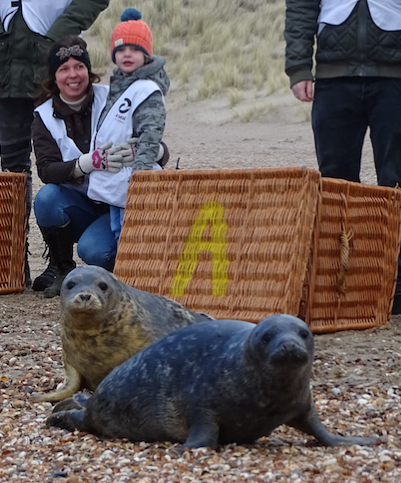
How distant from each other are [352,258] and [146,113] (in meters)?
1.56

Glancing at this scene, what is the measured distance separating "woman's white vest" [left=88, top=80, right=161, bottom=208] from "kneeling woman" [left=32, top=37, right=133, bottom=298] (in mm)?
124

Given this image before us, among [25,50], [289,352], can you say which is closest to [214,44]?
[25,50]

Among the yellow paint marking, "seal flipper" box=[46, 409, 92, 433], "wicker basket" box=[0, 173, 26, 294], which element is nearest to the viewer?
"seal flipper" box=[46, 409, 92, 433]

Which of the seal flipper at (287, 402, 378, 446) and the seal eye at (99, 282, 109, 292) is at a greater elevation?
the seal eye at (99, 282, 109, 292)

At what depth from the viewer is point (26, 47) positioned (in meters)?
5.66

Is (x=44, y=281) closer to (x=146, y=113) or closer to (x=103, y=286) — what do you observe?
(x=146, y=113)

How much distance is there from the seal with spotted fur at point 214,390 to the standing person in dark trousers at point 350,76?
88.1 inches

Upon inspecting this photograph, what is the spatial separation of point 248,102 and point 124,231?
1292 centimetres

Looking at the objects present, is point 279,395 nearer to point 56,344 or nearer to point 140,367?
point 140,367

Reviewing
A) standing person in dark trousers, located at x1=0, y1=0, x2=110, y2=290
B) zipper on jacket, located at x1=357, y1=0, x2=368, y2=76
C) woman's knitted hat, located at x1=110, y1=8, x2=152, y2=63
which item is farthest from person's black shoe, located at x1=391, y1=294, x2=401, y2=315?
standing person in dark trousers, located at x1=0, y1=0, x2=110, y2=290

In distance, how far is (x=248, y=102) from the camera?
17.2 metres

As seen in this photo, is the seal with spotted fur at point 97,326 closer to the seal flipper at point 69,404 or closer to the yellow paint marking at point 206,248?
the seal flipper at point 69,404

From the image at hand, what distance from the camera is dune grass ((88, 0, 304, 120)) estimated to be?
18.2m

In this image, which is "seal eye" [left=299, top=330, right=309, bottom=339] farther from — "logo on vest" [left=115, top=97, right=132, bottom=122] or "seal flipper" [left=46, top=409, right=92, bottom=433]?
"logo on vest" [left=115, top=97, right=132, bottom=122]
